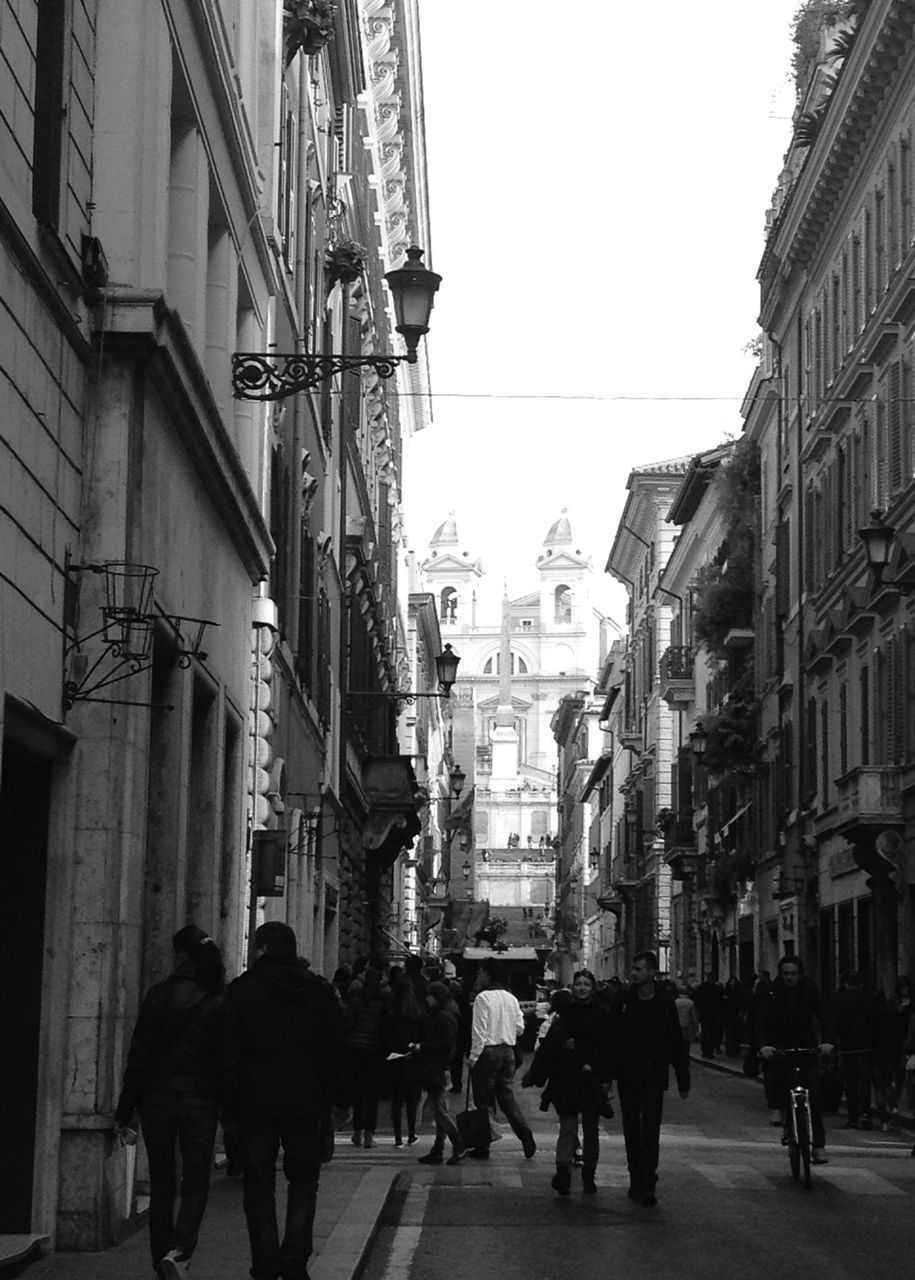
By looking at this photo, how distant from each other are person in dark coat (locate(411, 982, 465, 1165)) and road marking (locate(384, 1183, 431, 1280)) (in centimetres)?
209

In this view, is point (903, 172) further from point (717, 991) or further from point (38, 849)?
point (38, 849)

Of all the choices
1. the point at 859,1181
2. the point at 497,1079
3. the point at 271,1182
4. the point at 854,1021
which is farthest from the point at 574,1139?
the point at 854,1021

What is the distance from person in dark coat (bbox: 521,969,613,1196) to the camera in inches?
699

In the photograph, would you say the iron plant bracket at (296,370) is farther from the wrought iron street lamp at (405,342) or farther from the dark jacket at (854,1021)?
the dark jacket at (854,1021)

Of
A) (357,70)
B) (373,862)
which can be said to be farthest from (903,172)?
(373,862)

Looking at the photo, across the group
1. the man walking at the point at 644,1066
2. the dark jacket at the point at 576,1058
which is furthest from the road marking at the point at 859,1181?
the dark jacket at the point at 576,1058

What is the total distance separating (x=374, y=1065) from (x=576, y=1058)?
5.33 m

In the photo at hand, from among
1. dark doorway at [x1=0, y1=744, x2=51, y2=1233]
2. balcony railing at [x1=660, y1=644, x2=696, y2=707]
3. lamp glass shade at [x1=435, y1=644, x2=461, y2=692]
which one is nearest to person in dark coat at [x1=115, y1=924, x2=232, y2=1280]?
dark doorway at [x1=0, y1=744, x2=51, y2=1233]

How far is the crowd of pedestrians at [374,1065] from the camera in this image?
35.4ft

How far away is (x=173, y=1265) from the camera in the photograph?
424 inches

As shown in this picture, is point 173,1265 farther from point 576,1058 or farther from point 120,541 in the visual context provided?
point 576,1058

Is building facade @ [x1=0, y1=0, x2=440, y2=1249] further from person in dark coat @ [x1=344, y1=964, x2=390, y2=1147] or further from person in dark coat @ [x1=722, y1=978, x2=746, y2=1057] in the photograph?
person in dark coat @ [x1=722, y1=978, x2=746, y2=1057]

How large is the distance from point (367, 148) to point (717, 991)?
760 inches

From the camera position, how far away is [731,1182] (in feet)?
60.7
